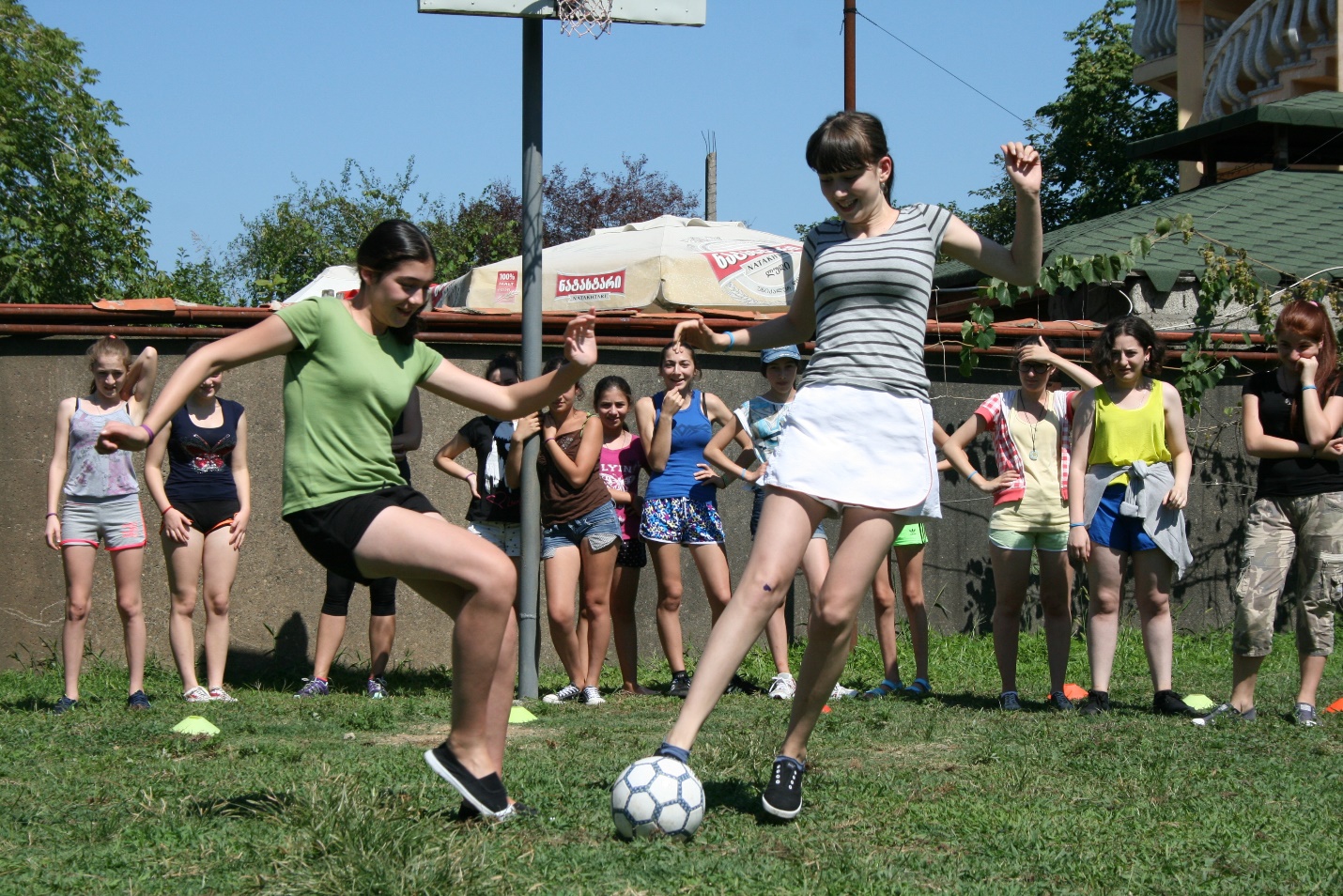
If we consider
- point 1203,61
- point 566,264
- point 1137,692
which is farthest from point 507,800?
point 1203,61

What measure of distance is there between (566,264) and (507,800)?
8.60 metres

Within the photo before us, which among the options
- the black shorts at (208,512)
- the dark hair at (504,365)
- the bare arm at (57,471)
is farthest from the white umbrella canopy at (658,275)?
the bare arm at (57,471)

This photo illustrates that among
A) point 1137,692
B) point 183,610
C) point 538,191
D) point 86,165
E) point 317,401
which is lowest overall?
point 1137,692

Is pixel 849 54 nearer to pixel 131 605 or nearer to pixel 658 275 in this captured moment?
pixel 658 275

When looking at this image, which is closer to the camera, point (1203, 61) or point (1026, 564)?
point (1026, 564)

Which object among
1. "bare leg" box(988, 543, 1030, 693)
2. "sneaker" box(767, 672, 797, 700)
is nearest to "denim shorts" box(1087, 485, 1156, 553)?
"bare leg" box(988, 543, 1030, 693)

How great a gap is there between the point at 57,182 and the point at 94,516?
23184 mm

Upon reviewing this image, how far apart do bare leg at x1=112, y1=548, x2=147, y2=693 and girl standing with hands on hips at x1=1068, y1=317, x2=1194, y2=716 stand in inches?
196

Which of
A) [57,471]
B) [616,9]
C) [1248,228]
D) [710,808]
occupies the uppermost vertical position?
[616,9]

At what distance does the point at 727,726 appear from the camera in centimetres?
578

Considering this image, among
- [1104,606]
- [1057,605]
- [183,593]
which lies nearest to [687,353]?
[1057,605]

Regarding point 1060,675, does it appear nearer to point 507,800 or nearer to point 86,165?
point 507,800

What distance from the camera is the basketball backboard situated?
23.1 feet

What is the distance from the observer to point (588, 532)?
303 inches
